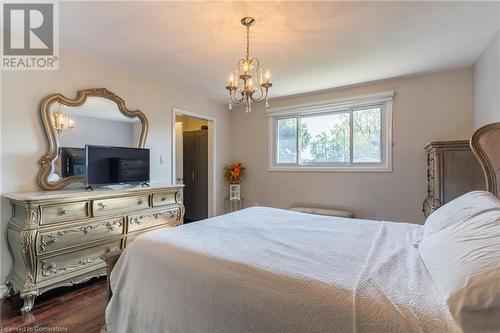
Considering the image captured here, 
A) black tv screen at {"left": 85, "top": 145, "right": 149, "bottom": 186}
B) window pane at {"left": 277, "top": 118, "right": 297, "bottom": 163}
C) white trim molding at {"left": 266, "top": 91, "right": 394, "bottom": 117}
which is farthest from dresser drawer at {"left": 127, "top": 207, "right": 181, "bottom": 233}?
white trim molding at {"left": 266, "top": 91, "right": 394, "bottom": 117}

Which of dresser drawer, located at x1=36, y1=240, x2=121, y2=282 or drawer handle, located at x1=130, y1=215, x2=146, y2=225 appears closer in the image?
dresser drawer, located at x1=36, y1=240, x2=121, y2=282

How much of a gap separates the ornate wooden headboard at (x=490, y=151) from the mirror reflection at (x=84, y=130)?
358 cm

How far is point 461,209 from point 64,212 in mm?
3076

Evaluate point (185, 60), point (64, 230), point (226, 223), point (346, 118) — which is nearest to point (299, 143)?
point (346, 118)

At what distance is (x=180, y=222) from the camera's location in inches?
132

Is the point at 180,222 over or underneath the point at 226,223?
underneath

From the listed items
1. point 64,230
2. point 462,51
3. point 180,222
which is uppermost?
point 462,51

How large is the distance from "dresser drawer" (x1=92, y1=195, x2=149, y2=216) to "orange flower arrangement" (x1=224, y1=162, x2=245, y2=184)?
1985 millimetres

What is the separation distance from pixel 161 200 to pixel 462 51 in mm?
3829

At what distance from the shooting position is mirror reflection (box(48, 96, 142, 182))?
2.56m

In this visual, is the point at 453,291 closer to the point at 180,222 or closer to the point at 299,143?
the point at 180,222

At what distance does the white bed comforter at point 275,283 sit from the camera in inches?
34.7

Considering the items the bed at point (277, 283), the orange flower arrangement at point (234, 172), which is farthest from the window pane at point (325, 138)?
the bed at point (277, 283)

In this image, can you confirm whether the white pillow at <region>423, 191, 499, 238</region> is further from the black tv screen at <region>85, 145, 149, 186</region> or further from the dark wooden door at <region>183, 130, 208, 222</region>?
the dark wooden door at <region>183, 130, 208, 222</region>
